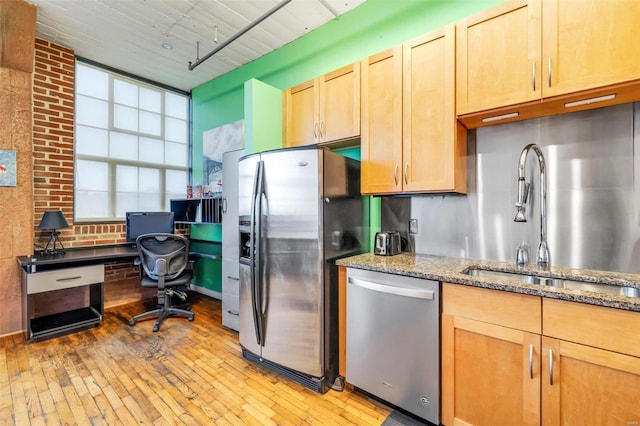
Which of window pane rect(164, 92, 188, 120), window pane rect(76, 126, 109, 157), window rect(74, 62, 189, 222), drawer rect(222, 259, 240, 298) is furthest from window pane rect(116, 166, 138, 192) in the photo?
drawer rect(222, 259, 240, 298)

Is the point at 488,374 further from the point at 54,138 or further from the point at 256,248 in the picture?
the point at 54,138

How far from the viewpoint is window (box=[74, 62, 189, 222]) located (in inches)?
142

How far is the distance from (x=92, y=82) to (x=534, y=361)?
5.09 metres

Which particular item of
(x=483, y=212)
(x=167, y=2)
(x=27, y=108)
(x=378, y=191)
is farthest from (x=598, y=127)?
(x=27, y=108)

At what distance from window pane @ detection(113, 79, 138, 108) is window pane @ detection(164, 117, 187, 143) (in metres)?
0.46

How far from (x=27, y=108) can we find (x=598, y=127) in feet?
15.6

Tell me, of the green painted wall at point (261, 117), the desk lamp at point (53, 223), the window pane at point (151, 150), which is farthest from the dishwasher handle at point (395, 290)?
the window pane at point (151, 150)

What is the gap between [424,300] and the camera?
5.29 ft

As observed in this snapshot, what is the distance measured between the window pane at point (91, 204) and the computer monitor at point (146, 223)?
0.36m

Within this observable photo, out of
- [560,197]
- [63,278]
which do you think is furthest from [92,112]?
[560,197]

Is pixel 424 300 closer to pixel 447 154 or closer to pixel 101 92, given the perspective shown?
pixel 447 154

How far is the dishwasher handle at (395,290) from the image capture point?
5.26 ft

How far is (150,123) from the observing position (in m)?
4.18

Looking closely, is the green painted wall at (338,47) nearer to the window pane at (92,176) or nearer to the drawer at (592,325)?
the drawer at (592,325)
